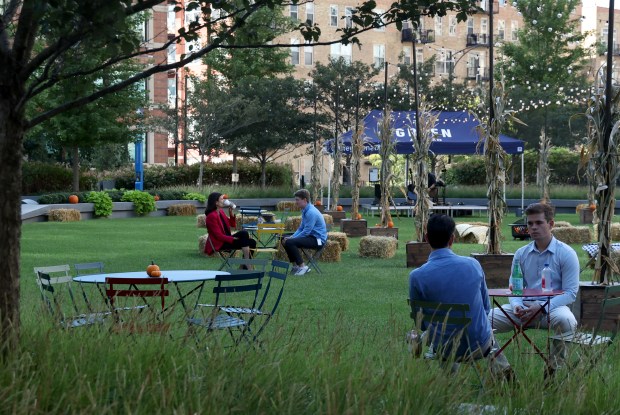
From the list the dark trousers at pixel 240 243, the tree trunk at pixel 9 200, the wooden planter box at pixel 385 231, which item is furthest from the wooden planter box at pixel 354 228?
the tree trunk at pixel 9 200

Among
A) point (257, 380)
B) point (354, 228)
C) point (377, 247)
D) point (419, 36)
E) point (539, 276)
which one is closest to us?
point (257, 380)

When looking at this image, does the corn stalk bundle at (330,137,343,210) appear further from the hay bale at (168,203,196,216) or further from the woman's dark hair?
the woman's dark hair

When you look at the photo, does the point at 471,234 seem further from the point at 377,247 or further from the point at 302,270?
the point at 302,270

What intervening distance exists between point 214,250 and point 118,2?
12.9 meters

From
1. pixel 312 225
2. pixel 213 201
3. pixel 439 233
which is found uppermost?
pixel 439 233

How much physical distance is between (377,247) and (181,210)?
68.0 feet

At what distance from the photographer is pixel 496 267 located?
15875 millimetres

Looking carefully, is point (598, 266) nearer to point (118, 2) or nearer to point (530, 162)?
point (118, 2)

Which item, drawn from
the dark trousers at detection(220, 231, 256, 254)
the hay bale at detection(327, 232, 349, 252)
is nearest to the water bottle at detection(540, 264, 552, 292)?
the dark trousers at detection(220, 231, 256, 254)

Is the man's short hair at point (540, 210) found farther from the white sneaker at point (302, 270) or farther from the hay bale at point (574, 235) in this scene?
the hay bale at point (574, 235)

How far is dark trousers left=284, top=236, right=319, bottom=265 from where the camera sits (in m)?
18.0

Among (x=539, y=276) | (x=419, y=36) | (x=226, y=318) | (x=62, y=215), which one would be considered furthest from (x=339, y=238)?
(x=419, y=36)

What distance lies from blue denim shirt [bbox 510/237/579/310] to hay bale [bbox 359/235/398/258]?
1205cm

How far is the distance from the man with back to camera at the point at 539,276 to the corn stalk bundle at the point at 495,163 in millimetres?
7031
